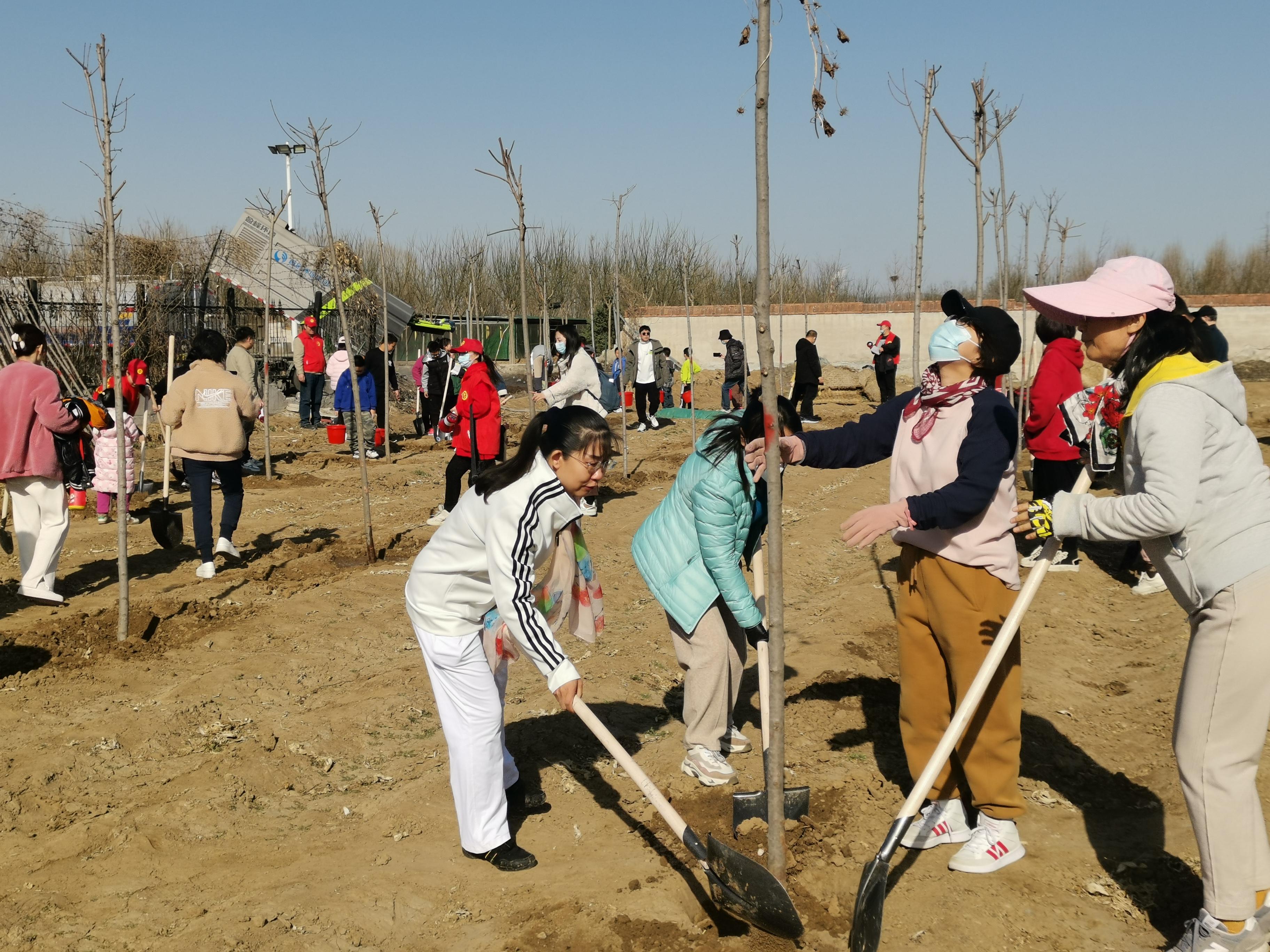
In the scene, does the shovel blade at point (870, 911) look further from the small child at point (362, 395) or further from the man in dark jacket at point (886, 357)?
the man in dark jacket at point (886, 357)

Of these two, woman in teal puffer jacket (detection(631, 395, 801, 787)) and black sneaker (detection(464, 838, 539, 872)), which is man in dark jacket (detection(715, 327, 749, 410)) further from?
black sneaker (detection(464, 838, 539, 872))

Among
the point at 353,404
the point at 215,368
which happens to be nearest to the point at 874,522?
the point at 215,368

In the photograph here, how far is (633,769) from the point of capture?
10.0 ft

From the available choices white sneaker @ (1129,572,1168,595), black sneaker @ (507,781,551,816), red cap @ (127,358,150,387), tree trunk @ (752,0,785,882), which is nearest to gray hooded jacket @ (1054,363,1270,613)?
tree trunk @ (752,0,785,882)

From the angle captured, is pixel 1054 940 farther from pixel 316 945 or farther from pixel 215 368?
pixel 215 368

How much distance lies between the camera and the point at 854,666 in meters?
5.51

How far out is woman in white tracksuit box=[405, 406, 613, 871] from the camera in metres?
3.18

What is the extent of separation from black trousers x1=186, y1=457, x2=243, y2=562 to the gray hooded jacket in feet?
20.6

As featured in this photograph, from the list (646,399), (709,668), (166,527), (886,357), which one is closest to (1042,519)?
(709,668)

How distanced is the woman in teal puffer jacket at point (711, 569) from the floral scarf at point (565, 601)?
41 centimetres

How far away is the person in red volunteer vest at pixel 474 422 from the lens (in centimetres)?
881

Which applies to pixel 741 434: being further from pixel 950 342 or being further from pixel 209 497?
pixel 209 497

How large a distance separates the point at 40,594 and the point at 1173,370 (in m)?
6.80

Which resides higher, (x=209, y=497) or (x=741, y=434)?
(x=741, y=434)
